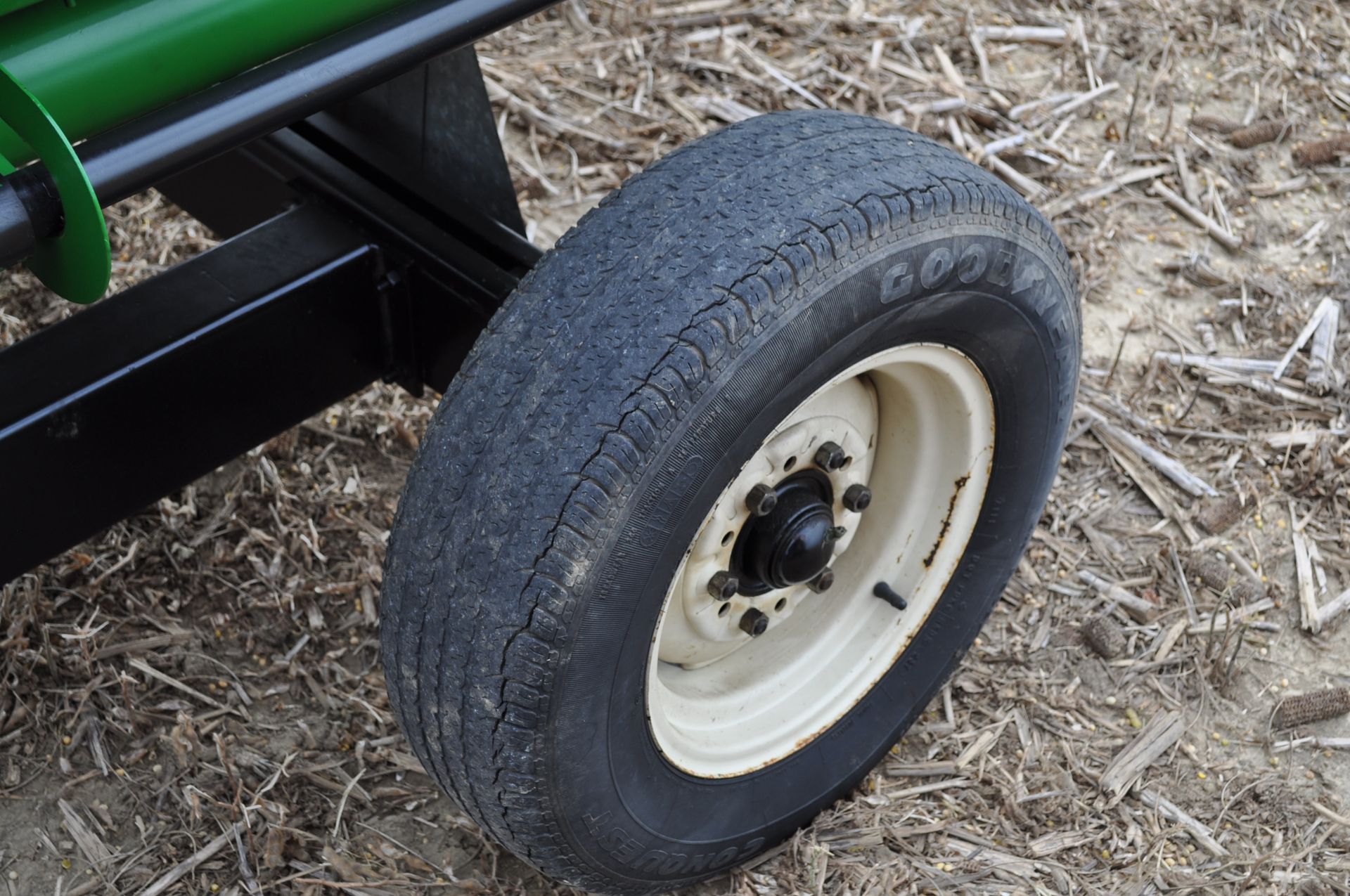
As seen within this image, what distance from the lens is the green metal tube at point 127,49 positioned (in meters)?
1.78

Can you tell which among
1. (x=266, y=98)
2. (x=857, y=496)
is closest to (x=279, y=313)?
(x=266, y=98)

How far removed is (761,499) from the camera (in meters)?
2.16

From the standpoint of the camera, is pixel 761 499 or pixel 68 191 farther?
pixel 761 499

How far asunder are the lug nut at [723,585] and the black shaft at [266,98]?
0.94 meters

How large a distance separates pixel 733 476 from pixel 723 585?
336mm

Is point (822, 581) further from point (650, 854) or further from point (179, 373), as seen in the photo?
point (179, 373)

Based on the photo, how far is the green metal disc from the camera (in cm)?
152

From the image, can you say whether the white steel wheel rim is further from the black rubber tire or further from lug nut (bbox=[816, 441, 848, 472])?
the black rubber tire

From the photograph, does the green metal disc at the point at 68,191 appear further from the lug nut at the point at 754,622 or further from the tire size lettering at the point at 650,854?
the lug nut at the point at 754,622

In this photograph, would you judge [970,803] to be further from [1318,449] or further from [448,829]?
[1318,449]

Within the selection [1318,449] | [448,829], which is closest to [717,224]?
[448,829]

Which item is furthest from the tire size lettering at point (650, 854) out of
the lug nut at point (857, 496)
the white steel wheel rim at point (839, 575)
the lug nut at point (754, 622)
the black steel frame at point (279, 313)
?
the black steel frame at point (279, 313)

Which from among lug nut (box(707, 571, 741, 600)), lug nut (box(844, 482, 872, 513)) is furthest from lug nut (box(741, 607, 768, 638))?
lug nut (box(844, 482, 872, 513))

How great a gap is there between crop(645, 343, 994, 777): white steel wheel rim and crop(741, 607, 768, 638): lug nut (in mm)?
19
